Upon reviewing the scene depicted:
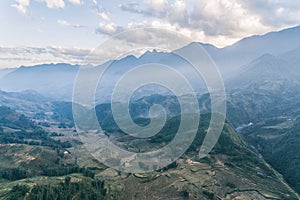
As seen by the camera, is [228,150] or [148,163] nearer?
[148,163]

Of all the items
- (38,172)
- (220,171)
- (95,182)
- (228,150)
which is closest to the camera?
(95,182)

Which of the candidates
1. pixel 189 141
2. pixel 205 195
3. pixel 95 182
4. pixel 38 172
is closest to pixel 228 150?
pixel 189 141

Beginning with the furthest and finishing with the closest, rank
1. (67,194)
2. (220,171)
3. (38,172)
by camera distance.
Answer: (220,171), (38,172), (67,194)

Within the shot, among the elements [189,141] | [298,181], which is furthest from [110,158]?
[298,181]

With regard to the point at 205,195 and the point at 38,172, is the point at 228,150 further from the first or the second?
the point at 38,172

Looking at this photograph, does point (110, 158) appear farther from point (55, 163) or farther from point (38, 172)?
point (38, 172)

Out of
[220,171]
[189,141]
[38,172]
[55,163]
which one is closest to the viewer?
[38,172]

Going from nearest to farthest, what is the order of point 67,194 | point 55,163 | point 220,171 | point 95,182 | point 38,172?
point 67,194 → point 95,182 → point 38,172 → point 220,171 → point 55,163

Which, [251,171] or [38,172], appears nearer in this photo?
[38,172]
